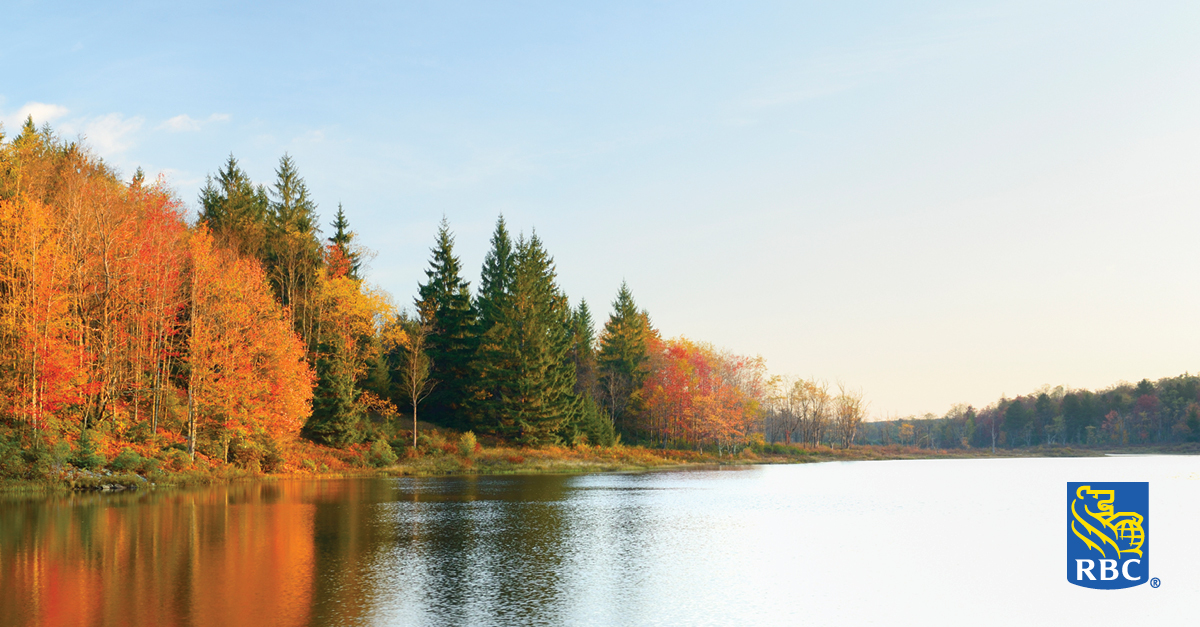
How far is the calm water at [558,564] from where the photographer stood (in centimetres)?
1088

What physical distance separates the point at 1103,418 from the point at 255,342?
166m

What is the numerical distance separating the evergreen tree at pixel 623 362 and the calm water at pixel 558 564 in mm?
54634

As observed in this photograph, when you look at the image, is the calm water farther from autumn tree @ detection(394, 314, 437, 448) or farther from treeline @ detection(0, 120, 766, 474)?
autumn tree @ detection(394, 314, 437, 448)

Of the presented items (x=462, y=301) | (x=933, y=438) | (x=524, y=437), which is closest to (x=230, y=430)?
(x=524, y=437)

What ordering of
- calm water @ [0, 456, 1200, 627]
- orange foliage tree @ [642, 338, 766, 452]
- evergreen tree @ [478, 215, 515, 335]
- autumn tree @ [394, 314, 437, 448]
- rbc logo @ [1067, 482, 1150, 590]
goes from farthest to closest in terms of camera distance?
1. orange foliage tree @ [642, 338, 766, 452]
2. evergreen tree @ [478, 215, 515, 335]
3. autumn tree @ [394, 314, 437, 448]
4. rbc logo @ [1067, 482, 1150, 590]
5. calm water @ [0, 456, 1200, 627]

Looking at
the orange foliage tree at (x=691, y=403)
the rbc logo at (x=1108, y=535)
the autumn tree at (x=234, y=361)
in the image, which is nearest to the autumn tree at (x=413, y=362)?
the autumn tree at (x=234, y=361)

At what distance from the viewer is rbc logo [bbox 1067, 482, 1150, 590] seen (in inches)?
488

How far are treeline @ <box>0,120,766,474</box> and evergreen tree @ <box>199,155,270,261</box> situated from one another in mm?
210

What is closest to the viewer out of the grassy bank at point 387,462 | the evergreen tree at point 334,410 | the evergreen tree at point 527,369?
the grassy bank at point 387,462

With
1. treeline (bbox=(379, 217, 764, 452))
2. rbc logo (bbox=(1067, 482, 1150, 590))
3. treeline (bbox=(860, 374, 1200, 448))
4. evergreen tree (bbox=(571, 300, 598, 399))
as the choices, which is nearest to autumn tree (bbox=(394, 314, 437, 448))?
treeline (bbox=(379, 217, 764, 452))

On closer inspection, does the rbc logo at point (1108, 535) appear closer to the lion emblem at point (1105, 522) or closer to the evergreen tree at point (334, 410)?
the lion emblem at point (1105, 522)

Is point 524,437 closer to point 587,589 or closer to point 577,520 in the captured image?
point 577,520

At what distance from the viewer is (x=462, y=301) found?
70.4 meters

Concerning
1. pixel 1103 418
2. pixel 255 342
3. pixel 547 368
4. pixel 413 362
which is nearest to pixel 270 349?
pixel 255 342
